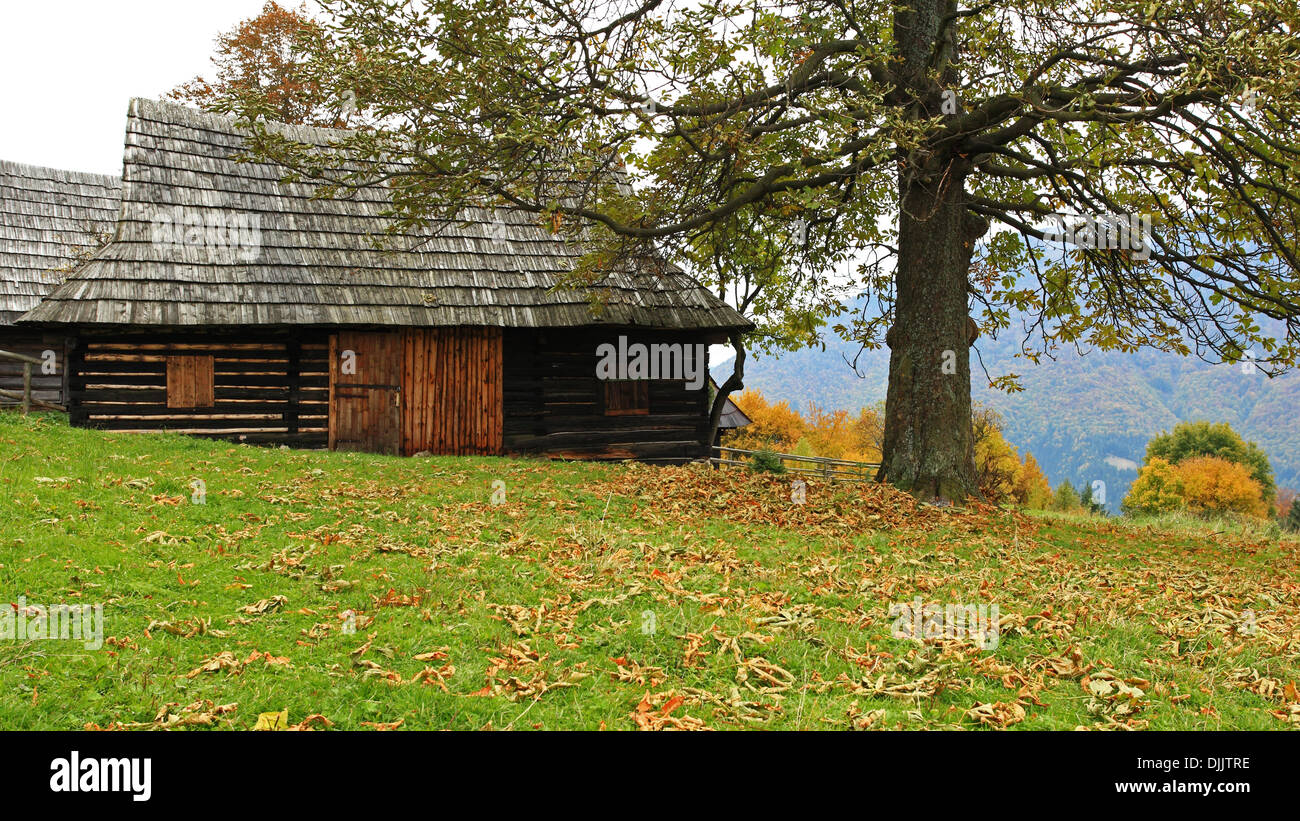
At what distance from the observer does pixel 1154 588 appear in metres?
7.01

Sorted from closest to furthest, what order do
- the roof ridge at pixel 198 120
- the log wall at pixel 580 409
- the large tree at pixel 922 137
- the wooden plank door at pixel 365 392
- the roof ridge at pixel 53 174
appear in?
the large tree at pixel 922 137
the wooden plank door at pixel 365 392
the log wall at pixel 580 409
the roof ridge at pixel 198 120
the roof ridge at pixel 53 174

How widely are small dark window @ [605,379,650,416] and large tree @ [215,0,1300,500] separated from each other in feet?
16.2

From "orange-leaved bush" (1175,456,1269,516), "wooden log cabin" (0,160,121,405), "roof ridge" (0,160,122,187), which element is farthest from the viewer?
"orange-leaved bush" (1175,456,1269,516)

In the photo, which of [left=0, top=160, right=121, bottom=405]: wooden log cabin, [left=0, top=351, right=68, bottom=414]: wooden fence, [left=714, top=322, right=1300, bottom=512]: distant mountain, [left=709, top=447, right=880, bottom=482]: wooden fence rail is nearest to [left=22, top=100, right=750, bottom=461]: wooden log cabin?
[left=0, top=351, right=68, bottom=414]: wooden fence

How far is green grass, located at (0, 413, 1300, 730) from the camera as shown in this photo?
4.05 metres

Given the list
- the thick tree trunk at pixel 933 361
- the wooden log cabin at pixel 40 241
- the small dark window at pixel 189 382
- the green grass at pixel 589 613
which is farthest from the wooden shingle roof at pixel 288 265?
the green grass at pixel 589 613

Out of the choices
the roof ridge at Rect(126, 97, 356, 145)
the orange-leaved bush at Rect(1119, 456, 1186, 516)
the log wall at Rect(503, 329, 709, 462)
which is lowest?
the orange-leaved bush at Rect(1119, 456, 1186, 516)

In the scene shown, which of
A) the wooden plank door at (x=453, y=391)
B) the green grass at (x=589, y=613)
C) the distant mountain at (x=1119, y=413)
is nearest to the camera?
the green grass at (x=589, y=613)

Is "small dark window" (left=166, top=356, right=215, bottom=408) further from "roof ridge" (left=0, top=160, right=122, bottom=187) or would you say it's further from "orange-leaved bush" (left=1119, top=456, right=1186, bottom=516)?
"orange-leaved bush" (left=1119, top=456, right=1186, bottom=516)

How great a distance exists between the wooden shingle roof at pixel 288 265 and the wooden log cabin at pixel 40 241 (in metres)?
4.28

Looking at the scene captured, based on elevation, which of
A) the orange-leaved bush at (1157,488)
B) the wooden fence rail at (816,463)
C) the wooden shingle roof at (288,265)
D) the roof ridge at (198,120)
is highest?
the roof ridge at (198,120)

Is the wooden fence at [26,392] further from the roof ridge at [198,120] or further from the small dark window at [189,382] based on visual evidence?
the roof ridge at [198,120]

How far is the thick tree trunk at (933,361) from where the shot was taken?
10.6 metres
